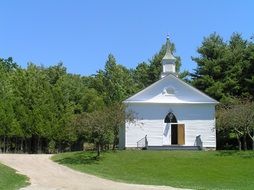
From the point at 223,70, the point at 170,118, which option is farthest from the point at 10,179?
the point at 223,70

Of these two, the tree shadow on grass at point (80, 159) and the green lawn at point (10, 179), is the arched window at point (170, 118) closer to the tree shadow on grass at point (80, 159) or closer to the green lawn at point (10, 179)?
the tree shadow on grass at point (80, 159)

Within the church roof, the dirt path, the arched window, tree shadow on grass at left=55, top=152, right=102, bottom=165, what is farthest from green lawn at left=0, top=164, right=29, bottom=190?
the arched window

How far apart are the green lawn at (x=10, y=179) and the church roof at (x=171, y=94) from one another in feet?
65.4

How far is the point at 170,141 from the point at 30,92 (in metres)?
15.9

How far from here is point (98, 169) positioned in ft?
111

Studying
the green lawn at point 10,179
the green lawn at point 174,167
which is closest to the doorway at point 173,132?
the green lawn at point 174,167

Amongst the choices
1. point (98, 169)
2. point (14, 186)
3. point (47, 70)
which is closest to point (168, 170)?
point (98, 169)

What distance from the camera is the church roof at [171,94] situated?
47.9m

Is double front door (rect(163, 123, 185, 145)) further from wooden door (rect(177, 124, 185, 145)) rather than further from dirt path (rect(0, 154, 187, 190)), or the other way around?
dirt path (rect(0, 154, 187, 190))

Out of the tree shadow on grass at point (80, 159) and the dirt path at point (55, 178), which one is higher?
the tree shadow on grass at point (80, 159)

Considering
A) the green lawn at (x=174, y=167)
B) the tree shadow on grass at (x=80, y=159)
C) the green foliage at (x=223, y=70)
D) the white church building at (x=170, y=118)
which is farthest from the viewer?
the green foliage at (x=223, y=70)

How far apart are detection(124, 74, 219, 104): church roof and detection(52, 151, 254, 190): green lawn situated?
6.84m

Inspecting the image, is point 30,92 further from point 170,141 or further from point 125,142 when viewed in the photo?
point 170,141

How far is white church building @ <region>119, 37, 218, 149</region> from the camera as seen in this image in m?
47.3
